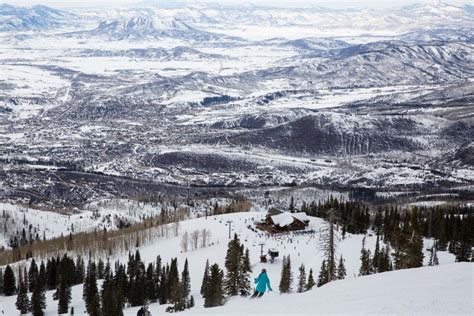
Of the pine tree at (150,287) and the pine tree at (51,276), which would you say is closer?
the pine tree at (150,287)

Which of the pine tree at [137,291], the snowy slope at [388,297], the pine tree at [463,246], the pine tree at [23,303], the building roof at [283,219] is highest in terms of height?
the snowy slope at [388,297]

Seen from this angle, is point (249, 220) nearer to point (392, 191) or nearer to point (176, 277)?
point (176, 277)

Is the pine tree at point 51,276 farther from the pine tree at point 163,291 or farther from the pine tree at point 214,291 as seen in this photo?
the pine tree at point 214,291

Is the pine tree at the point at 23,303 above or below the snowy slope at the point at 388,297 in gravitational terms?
below

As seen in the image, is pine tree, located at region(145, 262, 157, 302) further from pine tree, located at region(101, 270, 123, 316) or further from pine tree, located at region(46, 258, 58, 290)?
pine tree, located at region(46, 258, 58, 290)

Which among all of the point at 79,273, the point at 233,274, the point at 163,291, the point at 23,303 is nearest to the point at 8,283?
the point at 79,273

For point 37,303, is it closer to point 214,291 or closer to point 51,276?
point 51,276

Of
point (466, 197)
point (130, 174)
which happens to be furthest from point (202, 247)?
point (130, 174)

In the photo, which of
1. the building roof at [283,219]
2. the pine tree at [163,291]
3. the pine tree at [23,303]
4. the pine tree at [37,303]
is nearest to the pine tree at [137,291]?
the pine tree at [163,291]

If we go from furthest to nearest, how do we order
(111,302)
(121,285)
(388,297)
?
1. (121,285)
2. (111,302)
3. (388,297)

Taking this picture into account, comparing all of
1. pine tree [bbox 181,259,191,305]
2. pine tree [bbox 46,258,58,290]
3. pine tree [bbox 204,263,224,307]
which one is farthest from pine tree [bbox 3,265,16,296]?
pine tree [bbox 204,263,224,307]

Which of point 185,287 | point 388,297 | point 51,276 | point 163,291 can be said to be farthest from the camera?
point 51,276

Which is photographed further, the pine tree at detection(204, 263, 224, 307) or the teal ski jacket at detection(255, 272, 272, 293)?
the pine tree at detection(204, 263, 224, 307)
